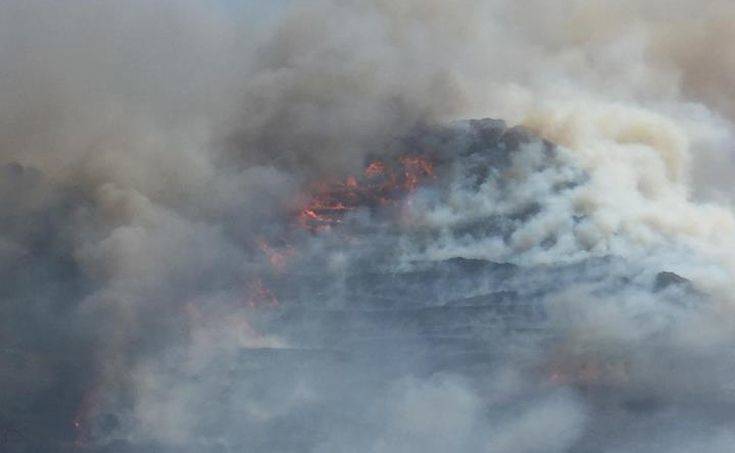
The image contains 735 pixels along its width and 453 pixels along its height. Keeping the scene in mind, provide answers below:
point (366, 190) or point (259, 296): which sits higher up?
point (366, 190)

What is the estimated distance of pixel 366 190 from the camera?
3478 centimetres

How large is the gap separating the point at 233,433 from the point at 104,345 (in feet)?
16.8

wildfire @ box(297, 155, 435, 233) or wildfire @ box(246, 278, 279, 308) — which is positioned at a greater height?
wildfire @ box(297, 155, 435, 233)

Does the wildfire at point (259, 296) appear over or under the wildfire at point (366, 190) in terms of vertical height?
under

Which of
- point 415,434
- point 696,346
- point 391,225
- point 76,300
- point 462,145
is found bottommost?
point 415,434

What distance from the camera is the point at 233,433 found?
29.6 metres

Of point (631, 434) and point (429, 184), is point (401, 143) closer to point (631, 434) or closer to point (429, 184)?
point (429, 184)

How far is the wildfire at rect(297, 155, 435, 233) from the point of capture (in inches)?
1355

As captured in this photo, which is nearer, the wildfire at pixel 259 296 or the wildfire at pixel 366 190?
the wildfire at pixel 259 296

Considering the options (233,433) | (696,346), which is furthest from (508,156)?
(233,433)

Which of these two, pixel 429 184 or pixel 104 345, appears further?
pixel 429 184

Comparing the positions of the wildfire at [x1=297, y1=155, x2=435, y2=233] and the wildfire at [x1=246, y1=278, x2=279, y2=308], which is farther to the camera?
the wildfire at [x1=297, y1=155, x2=435, y2=233]

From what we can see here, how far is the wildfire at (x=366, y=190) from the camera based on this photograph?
3441cm

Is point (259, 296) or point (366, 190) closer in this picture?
point (259, 296)
